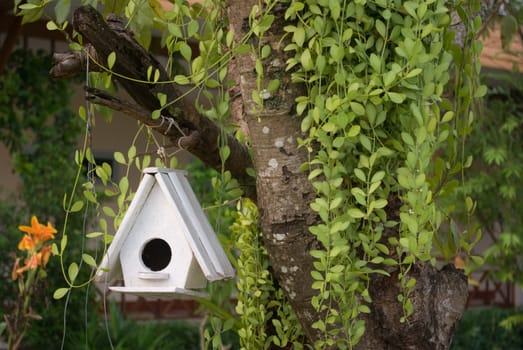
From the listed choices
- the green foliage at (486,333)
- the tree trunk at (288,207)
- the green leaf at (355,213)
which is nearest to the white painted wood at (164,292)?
the tree trunk at (288,207)

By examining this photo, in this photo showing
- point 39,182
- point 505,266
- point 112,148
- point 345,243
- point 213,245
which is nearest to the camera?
point 345,243

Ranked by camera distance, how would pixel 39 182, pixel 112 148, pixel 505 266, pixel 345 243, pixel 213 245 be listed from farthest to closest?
1. pixel 112 148
2. pixel 505 266
3. pixel 39 182
4. pixel 213 245
5. pixel 345 243

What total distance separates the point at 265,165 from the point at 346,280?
0.25 meters

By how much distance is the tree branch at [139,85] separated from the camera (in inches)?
53.2

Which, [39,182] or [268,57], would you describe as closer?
[268,57]

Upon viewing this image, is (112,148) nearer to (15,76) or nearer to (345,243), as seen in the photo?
(15,76)

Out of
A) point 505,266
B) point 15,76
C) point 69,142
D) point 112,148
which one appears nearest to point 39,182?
point 69,142

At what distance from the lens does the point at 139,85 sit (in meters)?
1.46

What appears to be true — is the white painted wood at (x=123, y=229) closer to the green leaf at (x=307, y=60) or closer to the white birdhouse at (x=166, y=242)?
the white birdhouse at (x=166, y=242)

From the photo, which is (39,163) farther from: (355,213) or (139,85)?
(355,213)

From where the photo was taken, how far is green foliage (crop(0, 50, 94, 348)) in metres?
5.43

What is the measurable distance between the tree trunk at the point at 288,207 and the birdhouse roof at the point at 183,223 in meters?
0.08

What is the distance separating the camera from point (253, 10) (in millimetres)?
1430

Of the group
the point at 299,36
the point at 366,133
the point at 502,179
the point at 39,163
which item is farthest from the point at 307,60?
the point at 502,179
